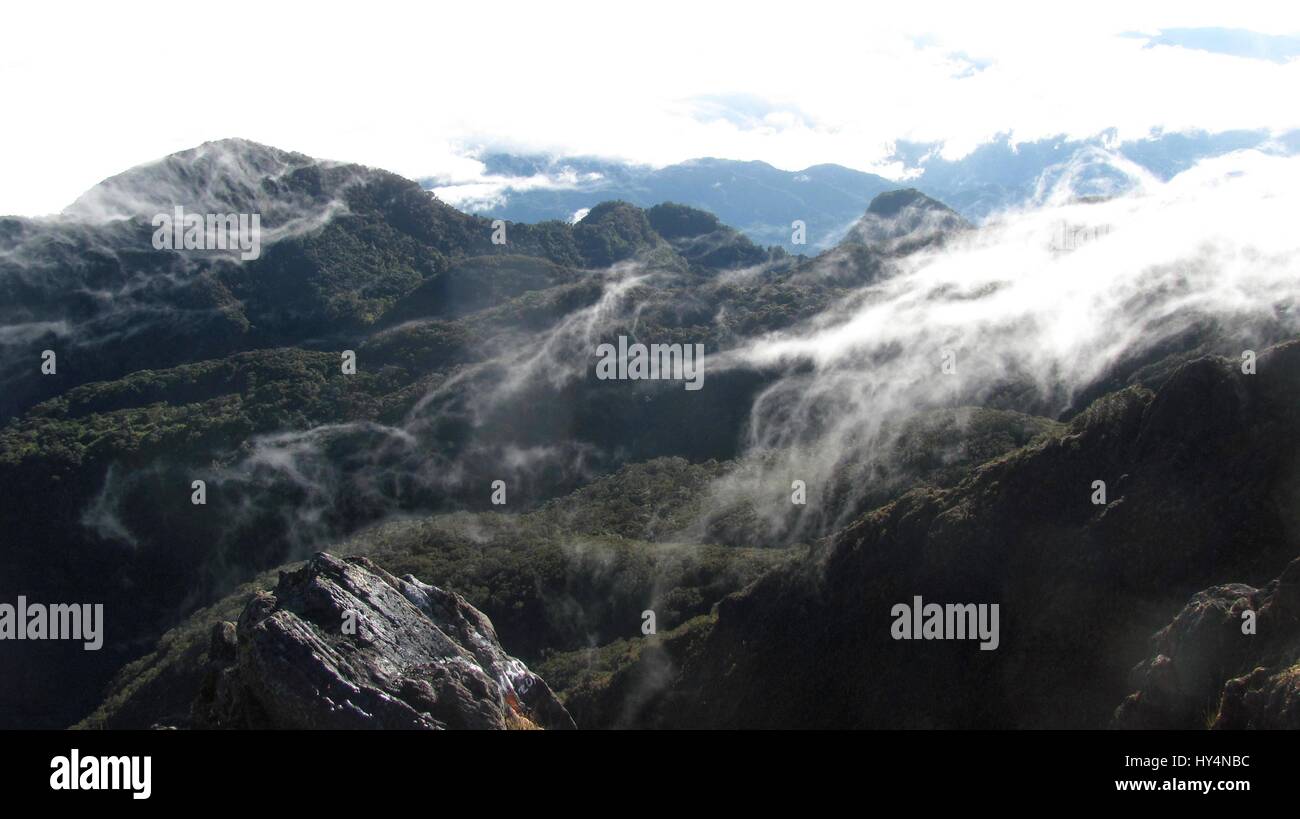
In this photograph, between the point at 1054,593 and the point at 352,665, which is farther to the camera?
the point at 1054,593

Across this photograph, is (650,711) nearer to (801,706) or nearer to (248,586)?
(801,706)

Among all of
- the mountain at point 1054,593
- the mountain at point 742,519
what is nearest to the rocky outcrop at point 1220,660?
the mountain at point 1054,593

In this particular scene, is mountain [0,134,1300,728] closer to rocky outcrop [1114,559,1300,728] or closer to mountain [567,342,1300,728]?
mountain [567,342,1300,728]

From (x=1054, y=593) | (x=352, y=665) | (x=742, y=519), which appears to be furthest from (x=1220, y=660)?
(x=742, y=519)

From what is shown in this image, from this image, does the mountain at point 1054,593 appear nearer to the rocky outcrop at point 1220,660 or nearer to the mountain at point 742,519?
the rocky outcrop at point 1220,660

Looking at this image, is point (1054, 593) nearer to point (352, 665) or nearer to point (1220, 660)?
point (1220, 660)

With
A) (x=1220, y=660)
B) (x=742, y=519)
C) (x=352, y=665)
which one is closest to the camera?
(x=1220, y=660)
